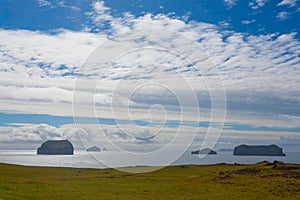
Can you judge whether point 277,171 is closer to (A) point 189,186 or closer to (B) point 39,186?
(A) point 189,186

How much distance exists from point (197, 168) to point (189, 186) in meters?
39.1

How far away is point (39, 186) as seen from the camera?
50.2 metres

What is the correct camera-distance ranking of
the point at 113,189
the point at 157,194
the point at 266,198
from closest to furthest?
the point at 266,198
the point at 157,194
the point at 113,189

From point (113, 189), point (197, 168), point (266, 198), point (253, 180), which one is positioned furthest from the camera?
point (197, 168)

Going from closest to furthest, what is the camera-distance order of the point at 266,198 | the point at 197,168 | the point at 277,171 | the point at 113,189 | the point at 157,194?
1. the point at 266,198
2. the point at 157,194
3. the point at 113,189
4. the point at 277,171
5. the point at 197,168

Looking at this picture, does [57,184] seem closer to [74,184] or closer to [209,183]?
[74,184]

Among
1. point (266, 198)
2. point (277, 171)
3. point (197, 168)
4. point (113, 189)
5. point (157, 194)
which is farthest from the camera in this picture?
point (197, 168)

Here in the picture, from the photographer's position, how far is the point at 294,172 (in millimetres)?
60250

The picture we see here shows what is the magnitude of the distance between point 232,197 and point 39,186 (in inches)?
1105

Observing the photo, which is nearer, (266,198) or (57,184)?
(266,198)

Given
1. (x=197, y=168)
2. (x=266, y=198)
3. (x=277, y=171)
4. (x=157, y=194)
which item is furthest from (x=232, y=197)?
(x=197, y=168)

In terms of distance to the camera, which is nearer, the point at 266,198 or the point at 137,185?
the point at 266,198

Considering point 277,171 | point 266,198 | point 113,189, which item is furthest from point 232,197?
point 277,171

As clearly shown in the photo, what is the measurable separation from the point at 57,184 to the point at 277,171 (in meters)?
39.7
